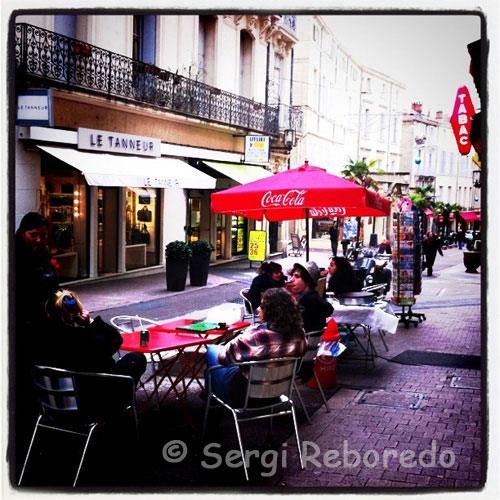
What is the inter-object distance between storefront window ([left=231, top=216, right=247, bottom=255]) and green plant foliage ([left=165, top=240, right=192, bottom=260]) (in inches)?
179

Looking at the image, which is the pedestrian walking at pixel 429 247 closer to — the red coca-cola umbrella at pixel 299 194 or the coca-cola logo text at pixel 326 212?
the coca-cola logo text at pixel 326 212

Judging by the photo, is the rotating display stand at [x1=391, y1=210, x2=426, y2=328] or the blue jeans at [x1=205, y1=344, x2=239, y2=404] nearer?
the blue jeans at [x1=205, y1=344, x2=239, y2=404]

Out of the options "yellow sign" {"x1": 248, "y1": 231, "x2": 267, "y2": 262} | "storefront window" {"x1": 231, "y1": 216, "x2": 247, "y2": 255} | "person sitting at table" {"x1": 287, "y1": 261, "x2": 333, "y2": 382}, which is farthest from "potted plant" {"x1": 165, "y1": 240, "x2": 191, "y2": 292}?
"person sitting at table" {"x1": 287, "y1": 261, "x2": 333, "y2": 382}

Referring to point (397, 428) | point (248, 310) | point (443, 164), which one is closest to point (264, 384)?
point (397, 428)

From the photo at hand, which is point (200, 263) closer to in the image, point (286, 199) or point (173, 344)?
point (286, 199)

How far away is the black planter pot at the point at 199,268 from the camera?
15.5 meters

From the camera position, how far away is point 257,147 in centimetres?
1850

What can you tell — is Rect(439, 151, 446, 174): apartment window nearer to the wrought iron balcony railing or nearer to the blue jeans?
the wrought iron balcony railing

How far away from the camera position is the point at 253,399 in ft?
16.8

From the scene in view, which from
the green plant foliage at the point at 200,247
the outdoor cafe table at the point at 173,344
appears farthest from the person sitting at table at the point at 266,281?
the green plant foliage at the point at 200,247

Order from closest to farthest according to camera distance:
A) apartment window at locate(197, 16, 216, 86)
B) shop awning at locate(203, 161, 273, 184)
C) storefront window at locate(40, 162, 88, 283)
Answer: storefront window at locate(40, 162, 88, 283) < apartment window at locate(197, 16, 216, 86) < shop awning at locate(203, 161, 273, 184)

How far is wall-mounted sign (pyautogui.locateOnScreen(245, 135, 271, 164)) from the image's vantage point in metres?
18.4

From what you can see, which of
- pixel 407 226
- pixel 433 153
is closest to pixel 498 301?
pixel 407 226

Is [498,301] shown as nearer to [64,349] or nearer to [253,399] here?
[253,399]
